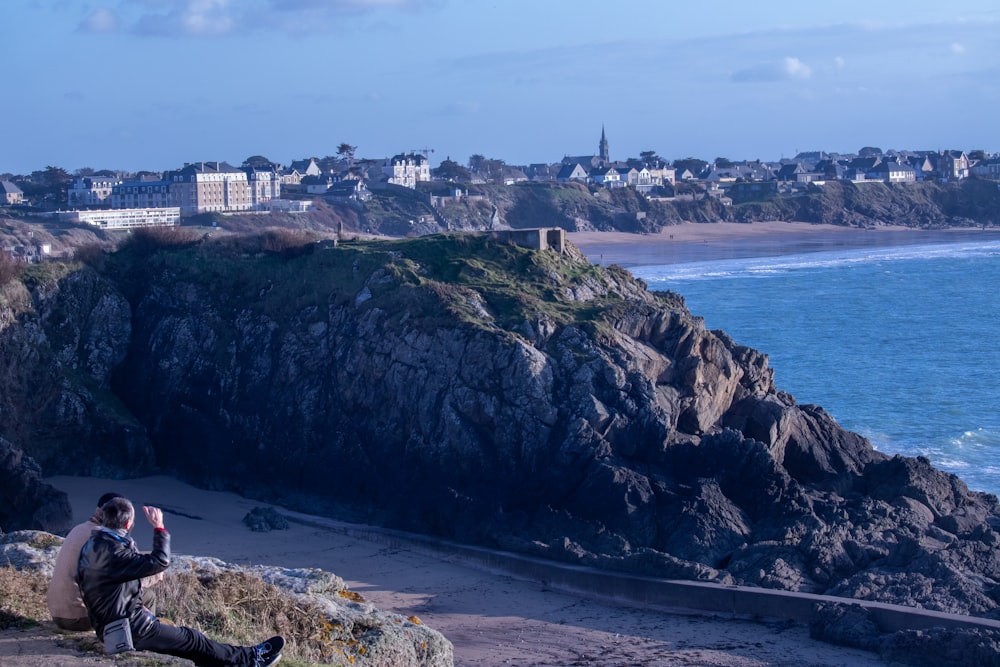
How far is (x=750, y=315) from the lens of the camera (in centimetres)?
4894

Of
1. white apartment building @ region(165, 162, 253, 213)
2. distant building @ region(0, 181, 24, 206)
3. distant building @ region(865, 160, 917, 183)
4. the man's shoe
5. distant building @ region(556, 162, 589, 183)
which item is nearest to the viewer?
the man's shoe

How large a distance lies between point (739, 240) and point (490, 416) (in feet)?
212

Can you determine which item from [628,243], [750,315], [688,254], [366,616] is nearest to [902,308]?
[750,315]

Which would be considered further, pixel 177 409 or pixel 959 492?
pixel 177 409

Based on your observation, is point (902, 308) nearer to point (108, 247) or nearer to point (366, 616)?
point (108, 247)

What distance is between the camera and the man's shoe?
26.4 feet

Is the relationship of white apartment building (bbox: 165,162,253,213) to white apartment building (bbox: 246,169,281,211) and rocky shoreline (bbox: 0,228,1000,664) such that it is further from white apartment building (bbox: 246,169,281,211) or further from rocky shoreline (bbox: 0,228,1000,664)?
rocky shoreline (bbox: 0,228,1000,664)

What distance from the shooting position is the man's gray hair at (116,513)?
7.82 meters

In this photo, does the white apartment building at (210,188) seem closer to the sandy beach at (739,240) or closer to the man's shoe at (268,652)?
the sandy beach at (739,240)

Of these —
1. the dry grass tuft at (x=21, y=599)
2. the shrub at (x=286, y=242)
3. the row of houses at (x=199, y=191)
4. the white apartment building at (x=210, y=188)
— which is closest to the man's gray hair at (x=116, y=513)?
the dry grass tuft at (x=21, y=599)

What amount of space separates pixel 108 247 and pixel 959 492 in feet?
72.0

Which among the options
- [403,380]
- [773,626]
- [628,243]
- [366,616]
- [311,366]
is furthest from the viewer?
[628,243]

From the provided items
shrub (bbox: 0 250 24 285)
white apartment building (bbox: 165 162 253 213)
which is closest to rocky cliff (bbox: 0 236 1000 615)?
shrub (bbox: 0 250 24 285)

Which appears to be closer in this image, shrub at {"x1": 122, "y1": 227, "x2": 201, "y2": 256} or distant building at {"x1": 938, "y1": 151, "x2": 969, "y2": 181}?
shrub at {"x1": 122, "y1": 227, "x2": 201, "y2": 256}
